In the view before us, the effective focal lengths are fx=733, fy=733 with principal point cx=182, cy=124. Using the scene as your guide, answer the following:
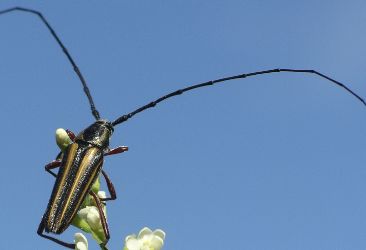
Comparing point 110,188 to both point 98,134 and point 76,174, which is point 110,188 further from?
point 98,134

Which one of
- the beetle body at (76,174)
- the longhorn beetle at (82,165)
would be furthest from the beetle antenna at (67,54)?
the beetle body at (76,174)

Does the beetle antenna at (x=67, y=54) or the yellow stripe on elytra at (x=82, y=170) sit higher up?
the beetle antenna at (x=67, y=54)

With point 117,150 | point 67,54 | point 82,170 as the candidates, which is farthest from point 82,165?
point 67,54

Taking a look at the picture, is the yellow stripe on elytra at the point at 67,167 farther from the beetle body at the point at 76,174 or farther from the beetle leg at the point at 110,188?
the beetle leg at the point at 110,188

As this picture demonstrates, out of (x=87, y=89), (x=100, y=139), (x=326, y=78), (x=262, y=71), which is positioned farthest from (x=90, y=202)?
(x=326, y=78)

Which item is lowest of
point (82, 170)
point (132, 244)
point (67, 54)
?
point (132, 244)

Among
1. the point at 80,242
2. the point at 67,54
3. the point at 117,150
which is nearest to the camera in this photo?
the point at 80,242

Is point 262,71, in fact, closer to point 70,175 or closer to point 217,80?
point 217,80
